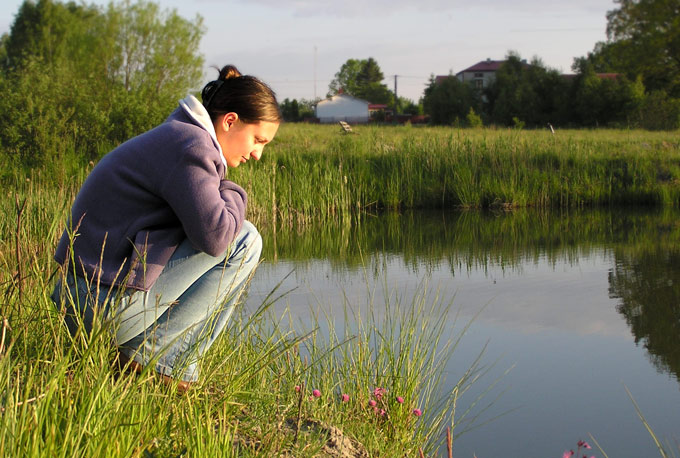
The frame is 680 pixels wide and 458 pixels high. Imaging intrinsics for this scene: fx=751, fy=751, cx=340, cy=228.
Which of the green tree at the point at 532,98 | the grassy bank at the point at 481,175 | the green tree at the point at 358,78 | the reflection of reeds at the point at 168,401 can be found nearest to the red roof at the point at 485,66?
the green tree at the point at 358,78

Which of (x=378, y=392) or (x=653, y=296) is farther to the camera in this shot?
(x=653, y=296)

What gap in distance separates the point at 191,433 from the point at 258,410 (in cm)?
58

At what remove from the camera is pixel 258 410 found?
89.1 inches

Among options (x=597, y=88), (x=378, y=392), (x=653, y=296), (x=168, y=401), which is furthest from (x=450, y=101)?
(x=168, y=401)

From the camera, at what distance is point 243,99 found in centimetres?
221

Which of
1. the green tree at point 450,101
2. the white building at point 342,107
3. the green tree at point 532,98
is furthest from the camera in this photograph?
the white building at point 342,107

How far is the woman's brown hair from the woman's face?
17 millimetres

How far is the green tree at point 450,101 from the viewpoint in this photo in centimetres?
3791

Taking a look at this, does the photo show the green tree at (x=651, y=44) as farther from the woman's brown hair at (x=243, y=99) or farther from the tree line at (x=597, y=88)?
the woman's brown hair at (x=243, y=99)

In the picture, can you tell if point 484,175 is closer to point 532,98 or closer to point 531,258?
point 531,258

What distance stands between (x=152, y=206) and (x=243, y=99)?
42 centimetres

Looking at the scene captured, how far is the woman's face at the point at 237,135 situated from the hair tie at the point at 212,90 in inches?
3.8

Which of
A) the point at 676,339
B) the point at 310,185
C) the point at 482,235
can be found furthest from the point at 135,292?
the point at 310,185

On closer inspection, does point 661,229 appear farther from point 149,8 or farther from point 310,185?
point 149,8
